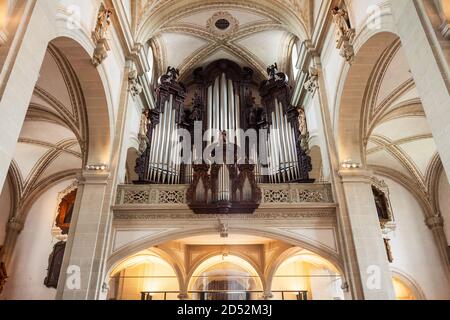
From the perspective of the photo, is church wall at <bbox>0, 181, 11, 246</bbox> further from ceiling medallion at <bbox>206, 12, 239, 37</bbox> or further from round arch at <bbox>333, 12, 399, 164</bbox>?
round arch at <bbox>333, 12, 399, 164</bbox>

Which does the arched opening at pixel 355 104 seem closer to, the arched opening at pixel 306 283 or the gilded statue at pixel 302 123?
the gilded statue at pixel 302 123

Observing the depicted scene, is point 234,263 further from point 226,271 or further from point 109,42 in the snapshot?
point 109,42

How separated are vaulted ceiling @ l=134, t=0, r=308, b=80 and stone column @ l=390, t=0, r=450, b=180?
233 inches

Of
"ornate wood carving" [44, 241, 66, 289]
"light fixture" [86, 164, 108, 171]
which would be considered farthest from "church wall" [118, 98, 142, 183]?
"ornate wood carving" [44, 241, 66, 289]

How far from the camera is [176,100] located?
12.7m

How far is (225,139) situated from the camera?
10539 mm

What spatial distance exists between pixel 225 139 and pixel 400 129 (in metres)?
5.82

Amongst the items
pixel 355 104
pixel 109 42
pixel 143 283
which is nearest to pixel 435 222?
pixel 355 104

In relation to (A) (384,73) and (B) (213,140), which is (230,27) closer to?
(B) (213,140)

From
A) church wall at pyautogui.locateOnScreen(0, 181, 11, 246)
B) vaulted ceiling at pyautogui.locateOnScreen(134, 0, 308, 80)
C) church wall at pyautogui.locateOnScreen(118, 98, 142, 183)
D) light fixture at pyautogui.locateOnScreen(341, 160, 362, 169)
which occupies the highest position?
vaulted ceiling at pyautogui.locateOnScreen(134, 0, 308, 80)

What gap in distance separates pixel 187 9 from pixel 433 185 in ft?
34.7

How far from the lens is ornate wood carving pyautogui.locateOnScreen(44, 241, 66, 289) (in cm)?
1186

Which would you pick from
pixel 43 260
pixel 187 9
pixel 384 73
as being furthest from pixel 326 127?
pixel 43 260

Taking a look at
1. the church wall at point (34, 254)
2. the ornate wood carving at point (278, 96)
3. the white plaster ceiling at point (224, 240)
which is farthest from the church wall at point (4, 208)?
the ornate wood carving at point (278, 96)
